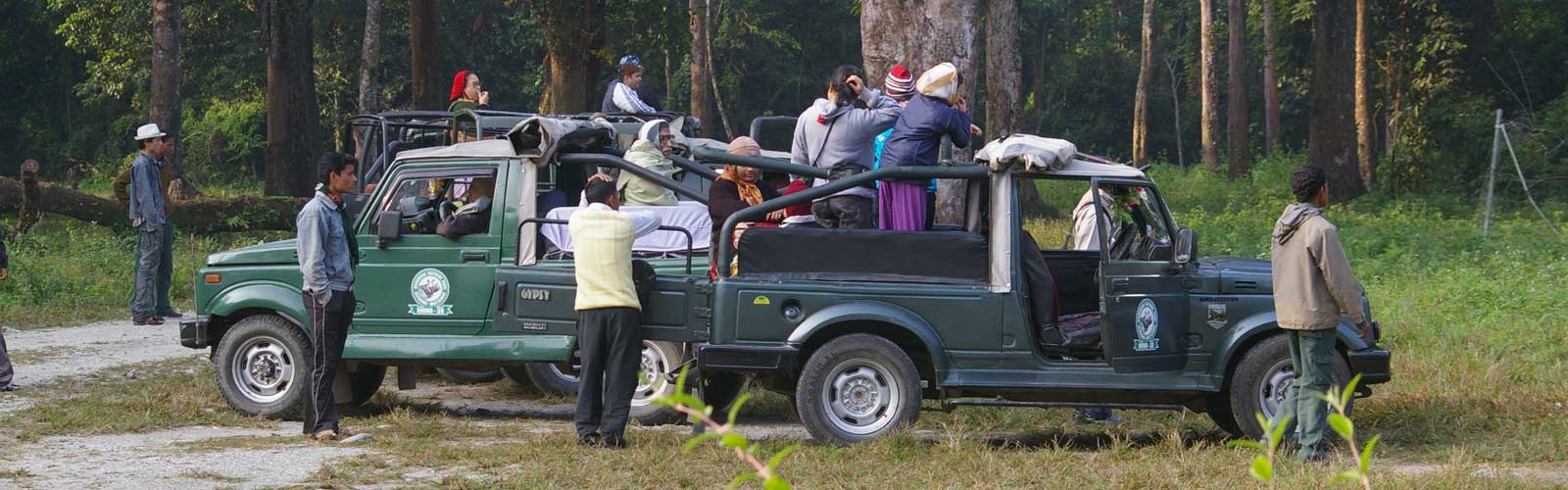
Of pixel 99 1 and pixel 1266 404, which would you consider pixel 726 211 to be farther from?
pixel 99 1

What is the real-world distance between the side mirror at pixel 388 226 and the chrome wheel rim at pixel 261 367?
89 cm

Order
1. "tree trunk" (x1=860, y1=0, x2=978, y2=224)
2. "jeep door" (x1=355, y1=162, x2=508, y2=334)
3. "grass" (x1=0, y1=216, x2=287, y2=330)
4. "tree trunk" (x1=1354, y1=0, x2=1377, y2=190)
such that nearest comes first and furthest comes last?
"jeep door" (x1=355, y1=162, x2=508, y2=334)
"tree trunk" (x1=860, y1=0, x2=978, y2=224)
"grass" (x1=0, y1=216, x2=287, y2=330)
"tree trunk" (x1=1354, y1=0, x2=1377, y2=190)

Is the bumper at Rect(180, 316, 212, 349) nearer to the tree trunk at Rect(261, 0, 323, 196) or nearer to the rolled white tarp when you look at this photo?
the rolled white tarp

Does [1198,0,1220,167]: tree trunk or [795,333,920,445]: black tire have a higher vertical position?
[1198,0,1220,167]: tree trunk

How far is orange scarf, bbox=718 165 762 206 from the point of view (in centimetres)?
1027

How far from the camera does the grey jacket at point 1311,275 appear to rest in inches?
326

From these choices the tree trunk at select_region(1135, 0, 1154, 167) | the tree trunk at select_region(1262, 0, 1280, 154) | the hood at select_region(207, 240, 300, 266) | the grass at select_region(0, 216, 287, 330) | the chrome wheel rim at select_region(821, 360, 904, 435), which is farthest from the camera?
the tree trunk at select_region(1135, 0, 1154, 167)

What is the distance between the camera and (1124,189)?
9688 mm

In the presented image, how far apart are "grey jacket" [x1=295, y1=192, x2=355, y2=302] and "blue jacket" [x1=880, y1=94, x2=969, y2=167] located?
3.12 metres

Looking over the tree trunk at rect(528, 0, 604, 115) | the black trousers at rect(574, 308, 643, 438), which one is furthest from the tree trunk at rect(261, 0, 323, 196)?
the black trousers at rect(574, 308, 643, 438)

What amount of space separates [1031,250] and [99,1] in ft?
107

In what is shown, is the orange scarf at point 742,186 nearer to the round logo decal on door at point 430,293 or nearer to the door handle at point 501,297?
the door handle at point 501,297

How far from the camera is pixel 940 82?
998 centimetres

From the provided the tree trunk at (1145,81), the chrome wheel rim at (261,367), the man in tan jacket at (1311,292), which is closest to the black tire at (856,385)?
the man in tan jacket at (1311,292)
